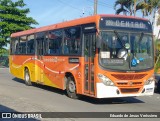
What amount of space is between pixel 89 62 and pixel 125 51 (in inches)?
51.4

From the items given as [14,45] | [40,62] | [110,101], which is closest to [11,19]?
[14,45]

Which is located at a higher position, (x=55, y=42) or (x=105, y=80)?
(x=55, y=42)

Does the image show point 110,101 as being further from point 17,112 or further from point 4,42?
point 4,42

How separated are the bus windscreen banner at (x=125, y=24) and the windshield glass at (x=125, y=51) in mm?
213

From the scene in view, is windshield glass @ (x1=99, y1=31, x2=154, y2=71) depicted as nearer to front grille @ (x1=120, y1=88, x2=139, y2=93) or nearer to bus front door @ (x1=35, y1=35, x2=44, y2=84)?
front grille @ (x1=120, y1=88, x2=139, y2=93)

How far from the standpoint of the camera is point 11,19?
41125 mm

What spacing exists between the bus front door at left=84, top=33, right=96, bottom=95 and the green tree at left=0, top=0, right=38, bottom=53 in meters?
28.9

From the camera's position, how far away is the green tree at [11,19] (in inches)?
1598

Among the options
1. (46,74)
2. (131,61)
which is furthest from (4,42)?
(131,61)

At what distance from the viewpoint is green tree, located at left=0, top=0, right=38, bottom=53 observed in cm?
4059

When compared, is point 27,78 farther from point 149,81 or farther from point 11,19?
point 11,19

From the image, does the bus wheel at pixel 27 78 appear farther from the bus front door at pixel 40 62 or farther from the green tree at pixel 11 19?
the green tree at pixel 11 19

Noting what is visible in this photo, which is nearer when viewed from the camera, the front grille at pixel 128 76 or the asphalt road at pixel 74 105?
the asphalt road at pixel 74 105

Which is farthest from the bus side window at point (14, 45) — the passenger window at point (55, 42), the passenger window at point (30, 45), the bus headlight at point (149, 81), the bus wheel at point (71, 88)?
the bus headlight at point (149, 81)
